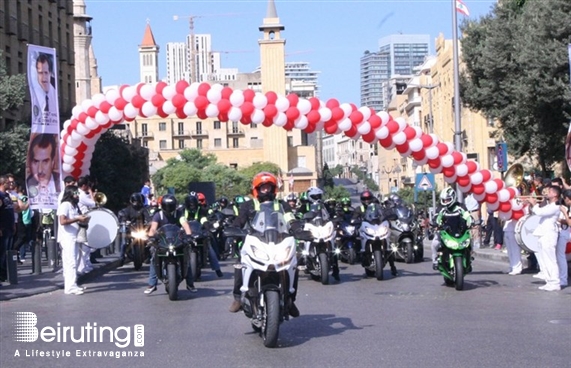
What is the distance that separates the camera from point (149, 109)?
19547 millimetres

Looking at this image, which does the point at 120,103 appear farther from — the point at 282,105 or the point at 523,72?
the point at 523,72

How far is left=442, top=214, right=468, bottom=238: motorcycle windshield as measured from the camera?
16.2m

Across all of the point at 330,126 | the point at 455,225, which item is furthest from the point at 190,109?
the point at 455,225

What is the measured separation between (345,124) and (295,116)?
3.15ft

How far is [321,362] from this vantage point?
9508mm

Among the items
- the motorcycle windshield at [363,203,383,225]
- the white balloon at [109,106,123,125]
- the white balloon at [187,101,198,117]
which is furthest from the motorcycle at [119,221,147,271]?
the motorcycle windshield at [363,203,383,225]

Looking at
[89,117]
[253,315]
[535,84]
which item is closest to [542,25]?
[535,84]

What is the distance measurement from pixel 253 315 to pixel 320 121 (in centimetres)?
912

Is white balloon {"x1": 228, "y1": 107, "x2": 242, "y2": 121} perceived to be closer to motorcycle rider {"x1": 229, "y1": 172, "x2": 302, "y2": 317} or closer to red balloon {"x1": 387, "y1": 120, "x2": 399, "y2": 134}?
red balloon {"x1": 387, "y1": 120, "x2": 399, "y2": 134}

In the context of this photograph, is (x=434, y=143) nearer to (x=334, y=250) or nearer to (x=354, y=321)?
(x=334, y=250)

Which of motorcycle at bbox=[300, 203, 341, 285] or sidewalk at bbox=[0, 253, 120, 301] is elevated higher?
motorcycle at bbox=[300, 203, 341, 285]

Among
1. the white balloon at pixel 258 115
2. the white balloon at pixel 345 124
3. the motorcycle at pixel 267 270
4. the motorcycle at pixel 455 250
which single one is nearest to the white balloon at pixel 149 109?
the white balloon at pixel 258 115

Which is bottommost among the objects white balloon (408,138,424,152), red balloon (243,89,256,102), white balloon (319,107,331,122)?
white balloon (408,138,424,152)

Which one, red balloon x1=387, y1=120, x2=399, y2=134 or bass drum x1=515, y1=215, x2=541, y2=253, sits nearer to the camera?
bass drum x1=515, y1=215, x2=541, y2=253
